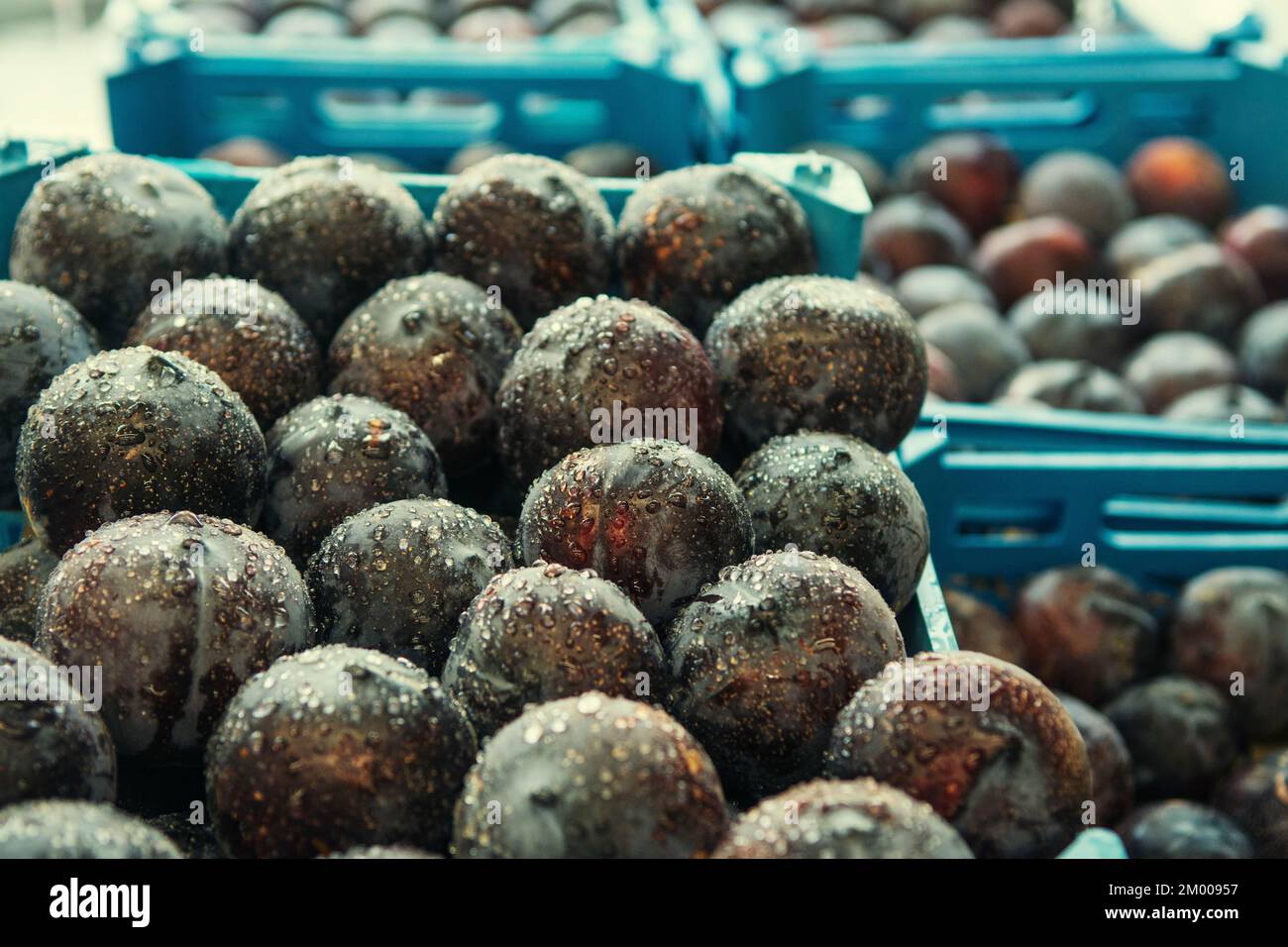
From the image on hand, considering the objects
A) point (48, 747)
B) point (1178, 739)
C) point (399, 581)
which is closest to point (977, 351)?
point (1178, 739)

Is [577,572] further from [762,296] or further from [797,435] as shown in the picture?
[762,296]

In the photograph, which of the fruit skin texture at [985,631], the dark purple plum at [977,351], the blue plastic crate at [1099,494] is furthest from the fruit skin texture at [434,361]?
A: the dark purple plum at [977,351]

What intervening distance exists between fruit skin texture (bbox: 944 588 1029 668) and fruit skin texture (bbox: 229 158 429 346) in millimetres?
1147

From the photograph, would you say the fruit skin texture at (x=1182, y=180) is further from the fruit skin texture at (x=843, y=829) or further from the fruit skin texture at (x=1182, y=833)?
the fruit skin texture at (x=843, y=829)

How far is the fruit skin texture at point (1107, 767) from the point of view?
2.11 m

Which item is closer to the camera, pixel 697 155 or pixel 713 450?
pixel 713 450

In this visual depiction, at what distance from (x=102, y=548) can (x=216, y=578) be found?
100 millimetres

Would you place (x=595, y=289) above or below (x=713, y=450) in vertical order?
above

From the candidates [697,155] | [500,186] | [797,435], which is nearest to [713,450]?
[797,435]

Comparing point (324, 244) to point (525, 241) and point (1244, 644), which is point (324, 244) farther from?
point (1244, 644)

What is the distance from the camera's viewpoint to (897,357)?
1525mm
